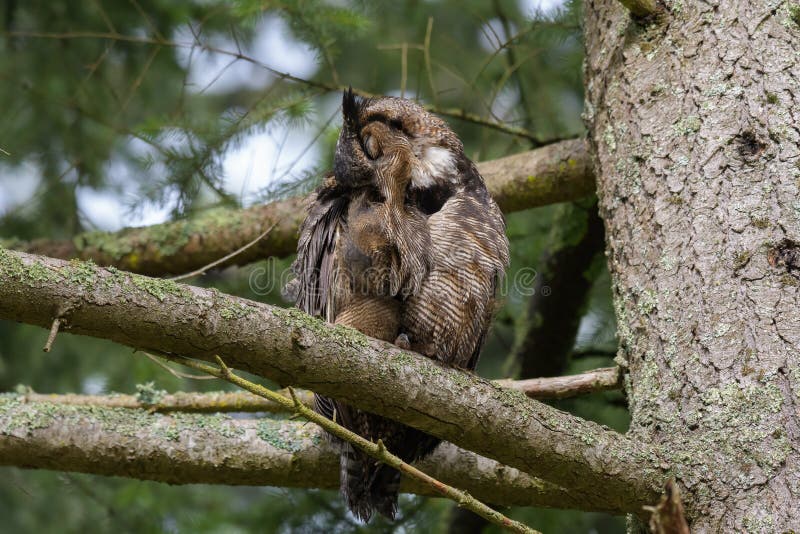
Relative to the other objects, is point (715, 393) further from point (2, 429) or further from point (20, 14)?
point (20, 14)

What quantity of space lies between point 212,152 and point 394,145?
1505 millimetres

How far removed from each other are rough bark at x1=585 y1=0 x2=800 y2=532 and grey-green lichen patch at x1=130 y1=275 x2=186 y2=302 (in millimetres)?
1609

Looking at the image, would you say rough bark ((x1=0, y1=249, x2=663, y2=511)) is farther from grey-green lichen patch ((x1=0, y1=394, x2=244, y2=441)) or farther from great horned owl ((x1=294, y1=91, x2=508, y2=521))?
grey-green lichen patch ((x1=0, y1=394, x2=244, y2=441))

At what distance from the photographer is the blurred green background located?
4.65m

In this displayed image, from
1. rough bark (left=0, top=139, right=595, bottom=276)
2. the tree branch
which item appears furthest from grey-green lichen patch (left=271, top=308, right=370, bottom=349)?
rough bark (left=0, top=139, right=595, bottom=276)

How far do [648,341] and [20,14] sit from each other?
4.78m

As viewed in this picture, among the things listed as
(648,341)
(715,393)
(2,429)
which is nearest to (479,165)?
(648,341)

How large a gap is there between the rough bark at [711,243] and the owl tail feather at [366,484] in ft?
3.41

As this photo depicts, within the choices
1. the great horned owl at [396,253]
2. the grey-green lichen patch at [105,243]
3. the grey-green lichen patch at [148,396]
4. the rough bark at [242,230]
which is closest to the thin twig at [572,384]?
the great horned owl at [396,253]

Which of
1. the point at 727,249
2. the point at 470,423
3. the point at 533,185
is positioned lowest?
the point at 470,423

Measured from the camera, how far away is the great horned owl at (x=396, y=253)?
3258 mm

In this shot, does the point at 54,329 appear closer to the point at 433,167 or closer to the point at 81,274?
the point at 81,274

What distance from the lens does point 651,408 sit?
Result: 9.53 ft

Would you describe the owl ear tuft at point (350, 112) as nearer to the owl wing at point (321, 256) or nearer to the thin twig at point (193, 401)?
the owl wing at point (321, 256)
